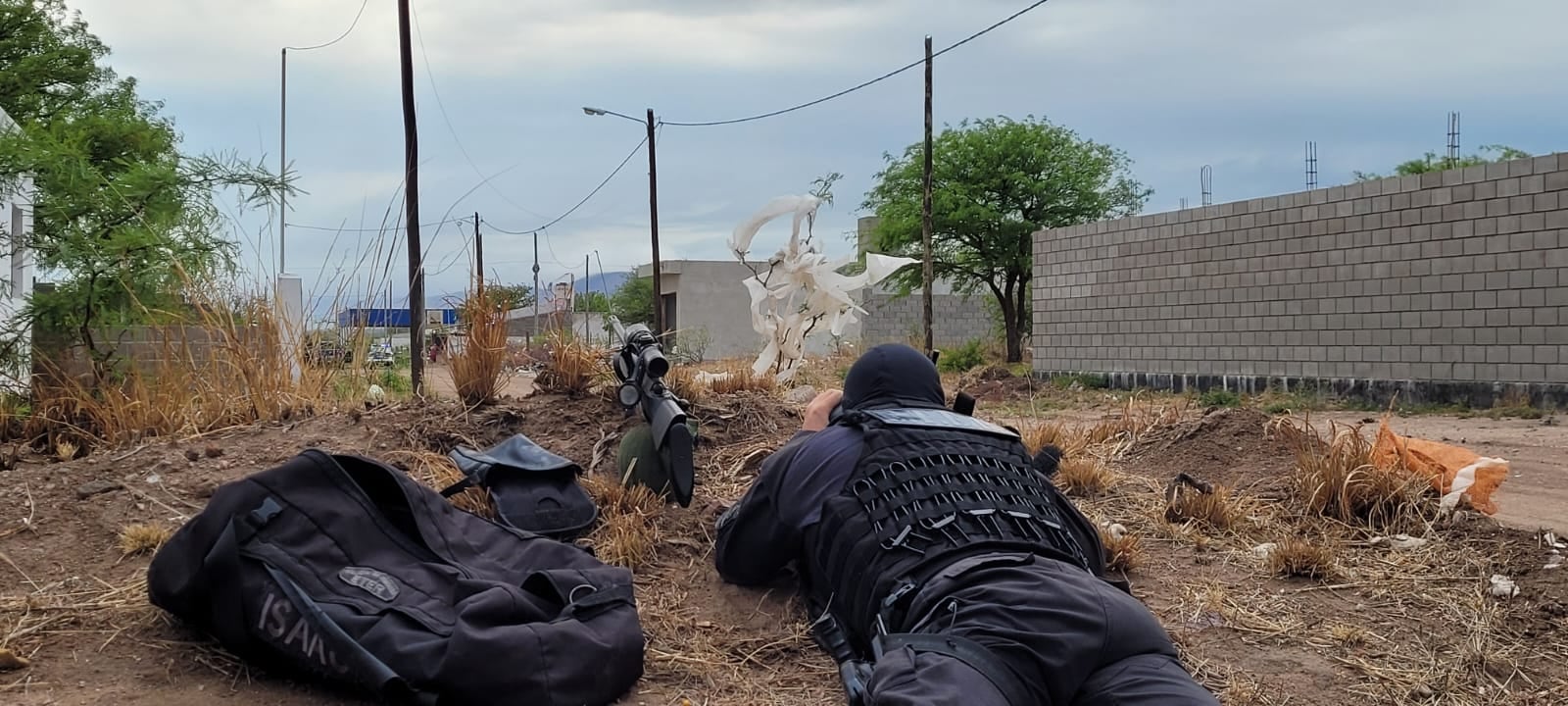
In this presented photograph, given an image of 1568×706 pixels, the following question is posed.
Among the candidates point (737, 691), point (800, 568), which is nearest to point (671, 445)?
point (800, 568)

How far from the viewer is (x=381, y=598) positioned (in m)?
2.67

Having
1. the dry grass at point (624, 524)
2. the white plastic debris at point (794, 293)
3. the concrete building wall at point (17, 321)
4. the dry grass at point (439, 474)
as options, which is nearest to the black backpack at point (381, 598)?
the dry grass at point (624, 524)

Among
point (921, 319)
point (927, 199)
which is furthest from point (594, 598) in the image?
point (921, 319)

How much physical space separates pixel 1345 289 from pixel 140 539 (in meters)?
12.2

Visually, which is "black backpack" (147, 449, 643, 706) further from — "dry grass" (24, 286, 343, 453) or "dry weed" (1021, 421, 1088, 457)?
"dry weed" (1021, 421, 1088, 457)

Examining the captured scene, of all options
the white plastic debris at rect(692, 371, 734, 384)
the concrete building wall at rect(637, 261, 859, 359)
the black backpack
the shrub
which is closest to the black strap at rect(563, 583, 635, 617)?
the black backpack

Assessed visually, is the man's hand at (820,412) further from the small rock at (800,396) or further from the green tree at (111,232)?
the green tree at (111,232)

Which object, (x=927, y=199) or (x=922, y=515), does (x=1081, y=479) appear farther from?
(x=927, y=199)

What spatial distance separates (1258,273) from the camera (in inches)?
533

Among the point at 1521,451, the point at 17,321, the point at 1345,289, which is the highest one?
the point at 1345,289

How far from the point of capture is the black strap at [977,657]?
224 cm

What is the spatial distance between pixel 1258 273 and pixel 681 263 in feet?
71.9

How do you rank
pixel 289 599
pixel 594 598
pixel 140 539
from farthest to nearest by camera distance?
pixel 140 539 < pixel 594 598 < pixel 289 599

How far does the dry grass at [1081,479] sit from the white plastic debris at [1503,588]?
1518 mm
